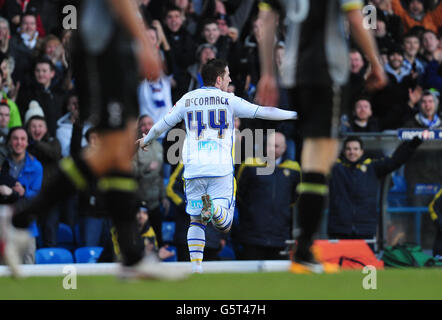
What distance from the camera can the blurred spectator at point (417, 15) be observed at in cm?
1498

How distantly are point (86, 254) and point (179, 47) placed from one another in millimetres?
3652

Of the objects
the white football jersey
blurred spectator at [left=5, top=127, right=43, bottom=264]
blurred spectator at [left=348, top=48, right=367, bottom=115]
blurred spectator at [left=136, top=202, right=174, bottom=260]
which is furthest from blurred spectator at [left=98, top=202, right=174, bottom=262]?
blurred spectator at [left=348, top=48, right=367, bottom=115]

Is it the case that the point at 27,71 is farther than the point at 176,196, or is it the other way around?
the point at 27,71

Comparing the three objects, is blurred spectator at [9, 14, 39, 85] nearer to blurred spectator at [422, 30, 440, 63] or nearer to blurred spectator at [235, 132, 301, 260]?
blurred spectator at [235, 132, 301, 260]

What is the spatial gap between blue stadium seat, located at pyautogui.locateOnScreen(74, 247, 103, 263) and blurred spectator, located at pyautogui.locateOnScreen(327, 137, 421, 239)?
3009 mm

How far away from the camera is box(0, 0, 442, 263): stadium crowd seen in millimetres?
10281

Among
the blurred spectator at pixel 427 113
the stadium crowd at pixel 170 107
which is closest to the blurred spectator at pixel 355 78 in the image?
the stadium crowd at pixel 170 107

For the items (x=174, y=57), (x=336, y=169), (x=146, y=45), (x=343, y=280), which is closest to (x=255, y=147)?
(x=336, y=169)

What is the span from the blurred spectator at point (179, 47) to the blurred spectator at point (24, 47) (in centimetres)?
202

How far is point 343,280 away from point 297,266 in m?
0.32

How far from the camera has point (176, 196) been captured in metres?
10.7

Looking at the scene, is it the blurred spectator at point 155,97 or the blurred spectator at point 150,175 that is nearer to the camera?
the blurred spectator at point 150,175

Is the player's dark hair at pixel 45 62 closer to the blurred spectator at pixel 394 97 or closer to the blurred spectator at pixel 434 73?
the blurred spectator at pixel 394 97
